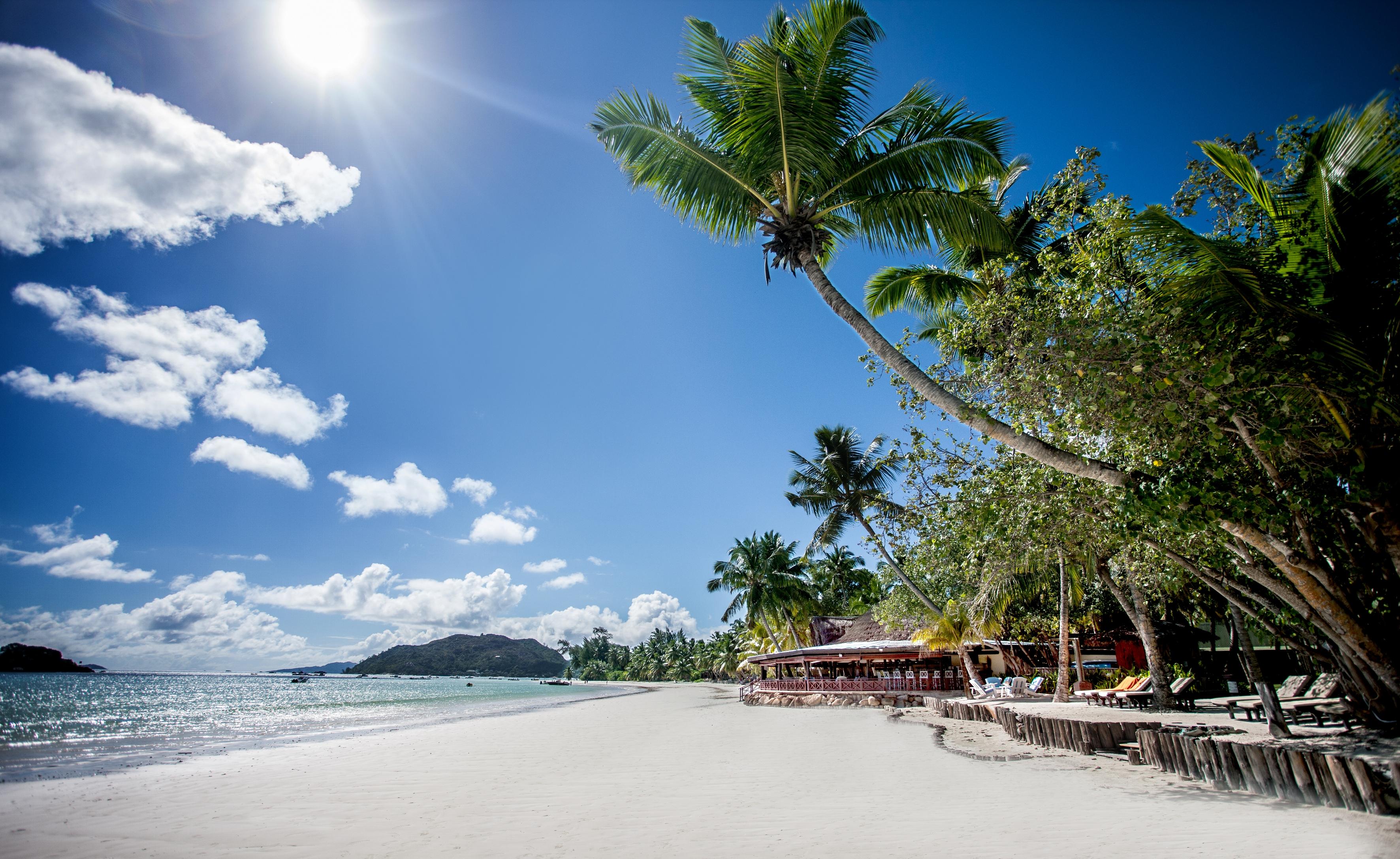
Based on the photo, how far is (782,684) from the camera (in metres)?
27.2

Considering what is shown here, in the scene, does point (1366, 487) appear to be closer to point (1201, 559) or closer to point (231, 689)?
point (1201, 559)

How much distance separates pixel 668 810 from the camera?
670 centimetres

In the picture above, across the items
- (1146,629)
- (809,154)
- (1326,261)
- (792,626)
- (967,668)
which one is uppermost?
(809,154)

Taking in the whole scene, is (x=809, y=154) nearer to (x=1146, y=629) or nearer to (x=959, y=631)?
(x=1146, y=629)

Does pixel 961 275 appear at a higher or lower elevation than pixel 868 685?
higher

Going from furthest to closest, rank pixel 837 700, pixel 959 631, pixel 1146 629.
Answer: pixel 837 700, pixel 959 631, pixel 1146 629

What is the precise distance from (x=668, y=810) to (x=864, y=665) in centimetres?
2430

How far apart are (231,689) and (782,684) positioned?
77251mm

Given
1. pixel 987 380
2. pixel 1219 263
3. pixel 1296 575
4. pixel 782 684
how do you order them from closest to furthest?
pixel 1219 263 < pixel 1296 575 < pixel 987 380 < pixel 782 684

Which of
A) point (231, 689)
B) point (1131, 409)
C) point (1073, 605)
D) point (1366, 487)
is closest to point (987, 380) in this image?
point (1131, 409)

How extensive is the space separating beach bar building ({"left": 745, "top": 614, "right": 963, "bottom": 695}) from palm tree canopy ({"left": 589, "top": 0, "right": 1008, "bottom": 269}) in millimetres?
18313

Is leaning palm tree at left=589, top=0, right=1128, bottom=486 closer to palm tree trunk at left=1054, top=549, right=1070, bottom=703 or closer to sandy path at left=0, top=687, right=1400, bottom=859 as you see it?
sandy path at left=0, top=687, right=1400, bottom=859

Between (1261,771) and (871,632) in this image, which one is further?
(871,632)

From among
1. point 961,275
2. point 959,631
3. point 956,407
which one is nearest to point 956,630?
point 959,631
